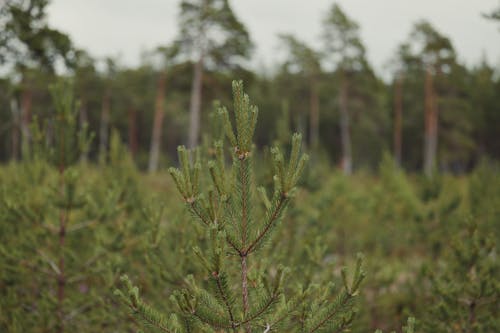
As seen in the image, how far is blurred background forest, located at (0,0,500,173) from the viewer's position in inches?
248

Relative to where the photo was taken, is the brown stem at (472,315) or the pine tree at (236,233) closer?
the pine tree at (236,233)

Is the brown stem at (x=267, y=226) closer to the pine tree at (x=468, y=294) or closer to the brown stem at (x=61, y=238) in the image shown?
the pine tree at (x=468, y=294)

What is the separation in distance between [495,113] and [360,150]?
14569 mm

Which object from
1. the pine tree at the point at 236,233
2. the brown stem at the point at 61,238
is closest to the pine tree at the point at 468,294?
the pine tree at the point at 236,233

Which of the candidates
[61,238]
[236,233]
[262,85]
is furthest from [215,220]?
[262,85]

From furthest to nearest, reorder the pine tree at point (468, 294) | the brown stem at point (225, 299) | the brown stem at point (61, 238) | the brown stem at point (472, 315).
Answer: the brown stem at point (61, 238) → the brown stem at point (472, 315) → the pine tree at point (468, 294) → the brown stem at point (225, 299)

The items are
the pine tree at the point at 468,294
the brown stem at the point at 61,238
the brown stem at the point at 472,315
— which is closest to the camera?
the pine tree at the point at 468,294

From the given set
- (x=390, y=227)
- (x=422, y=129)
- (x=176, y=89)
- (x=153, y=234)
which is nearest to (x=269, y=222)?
(x=153, y=234)

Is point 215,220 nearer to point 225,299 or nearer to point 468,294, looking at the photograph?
point 225,299

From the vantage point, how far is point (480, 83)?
1513 inches

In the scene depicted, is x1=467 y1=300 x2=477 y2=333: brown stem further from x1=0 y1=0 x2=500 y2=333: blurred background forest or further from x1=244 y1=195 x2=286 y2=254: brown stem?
x1=244 y1=195 x2=286 y2=254: brown stem

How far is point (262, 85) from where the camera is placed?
996 inches

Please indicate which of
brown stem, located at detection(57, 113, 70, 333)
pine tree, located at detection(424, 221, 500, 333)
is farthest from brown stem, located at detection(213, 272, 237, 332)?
brown stem, located at detection(57, 113, 70, 333)

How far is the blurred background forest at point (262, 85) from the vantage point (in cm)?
Answer: 629
